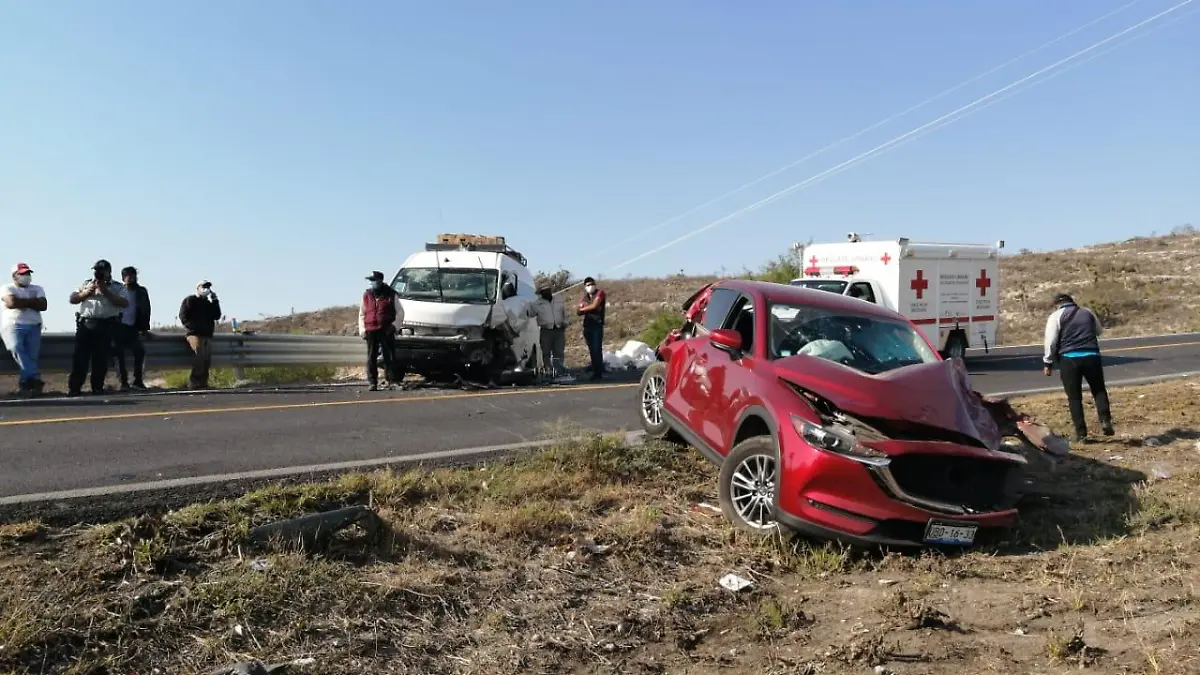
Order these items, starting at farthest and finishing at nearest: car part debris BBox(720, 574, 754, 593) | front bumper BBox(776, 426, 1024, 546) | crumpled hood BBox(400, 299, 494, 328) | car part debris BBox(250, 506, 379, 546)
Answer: crumpled hood BBox(400, 299, 494, 328), front bumper BBox(776, 426, 1024, 546), car part debris BBox(720, 574, 754, 593), car part debris BBox(250, 506, 379, 546)

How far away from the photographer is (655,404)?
332 inches

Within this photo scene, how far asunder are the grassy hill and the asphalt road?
1102cm

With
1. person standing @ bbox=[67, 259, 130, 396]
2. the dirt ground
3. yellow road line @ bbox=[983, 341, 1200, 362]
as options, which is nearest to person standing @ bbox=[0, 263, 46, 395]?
person standing @ bbox=[67, 259, 130, 396]

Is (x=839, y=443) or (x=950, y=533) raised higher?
(x=839, y=443)

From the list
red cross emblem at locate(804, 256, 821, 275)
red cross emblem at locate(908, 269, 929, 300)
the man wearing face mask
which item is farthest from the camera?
red cross emblem at locate(804, 256, 821, 275)

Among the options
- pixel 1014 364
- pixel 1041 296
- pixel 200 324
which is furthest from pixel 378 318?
pixel 1041 296

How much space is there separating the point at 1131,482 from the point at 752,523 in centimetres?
374

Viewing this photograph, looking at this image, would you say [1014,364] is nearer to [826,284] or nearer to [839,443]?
Result: [826,284]

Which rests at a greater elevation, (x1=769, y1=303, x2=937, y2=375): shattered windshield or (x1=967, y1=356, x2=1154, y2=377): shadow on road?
(x1=769, y1=303, x2=937, y2=375): shattered windshield

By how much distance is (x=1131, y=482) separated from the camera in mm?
7316

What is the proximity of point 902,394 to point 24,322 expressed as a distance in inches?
439

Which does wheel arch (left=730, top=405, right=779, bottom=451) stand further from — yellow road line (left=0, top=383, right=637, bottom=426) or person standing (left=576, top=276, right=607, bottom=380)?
person standing (left=576, top=276, right=607, bottom=380)

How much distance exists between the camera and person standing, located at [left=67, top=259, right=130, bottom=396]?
11820 millimetres

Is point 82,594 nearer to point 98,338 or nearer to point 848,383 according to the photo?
point 848,383
